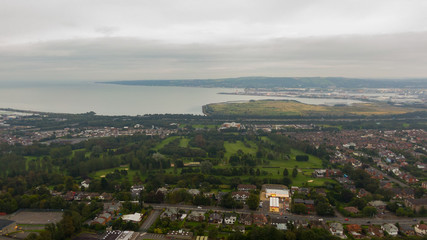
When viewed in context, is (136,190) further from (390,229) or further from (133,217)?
(390,229)

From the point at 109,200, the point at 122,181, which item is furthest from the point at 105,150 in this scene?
the point at 109,200

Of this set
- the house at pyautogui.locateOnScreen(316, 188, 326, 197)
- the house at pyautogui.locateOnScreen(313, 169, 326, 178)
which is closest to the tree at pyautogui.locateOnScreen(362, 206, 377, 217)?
the house at pyautogui.locateOnScreen(316, 188, 326, 197)

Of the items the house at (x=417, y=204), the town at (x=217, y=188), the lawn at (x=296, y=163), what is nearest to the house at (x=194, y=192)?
the town at (x=217, y=188)

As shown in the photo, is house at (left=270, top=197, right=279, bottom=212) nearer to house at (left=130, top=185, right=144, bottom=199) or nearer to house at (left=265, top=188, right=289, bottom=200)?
house at (left=265, top=188, right=289, bottom=200)

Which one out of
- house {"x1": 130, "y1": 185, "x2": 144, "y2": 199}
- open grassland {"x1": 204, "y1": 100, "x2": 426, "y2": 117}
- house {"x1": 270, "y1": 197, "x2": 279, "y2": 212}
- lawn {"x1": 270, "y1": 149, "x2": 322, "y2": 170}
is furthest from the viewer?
open grassland {"x1": 204, "y1": 100, "x2": 426, "y2": 117}

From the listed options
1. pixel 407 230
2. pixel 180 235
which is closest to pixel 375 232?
pixel 407 230

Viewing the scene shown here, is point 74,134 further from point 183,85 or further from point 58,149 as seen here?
point 183,85
